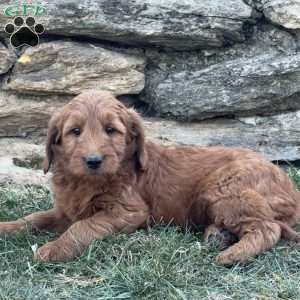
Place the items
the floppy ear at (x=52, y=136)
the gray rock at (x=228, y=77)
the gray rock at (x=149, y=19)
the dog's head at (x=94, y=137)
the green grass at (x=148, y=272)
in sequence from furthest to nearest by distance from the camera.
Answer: the gray rock at (x=228, y=77)
the gray rock at (x=149, y=19)
the floppy ear at (x=52, y=136)
the dog's head at (x=94, y=137)
the green grass at (x=148, y=272)

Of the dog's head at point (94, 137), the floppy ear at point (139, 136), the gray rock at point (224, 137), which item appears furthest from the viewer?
the gray rock at point (224, 137)

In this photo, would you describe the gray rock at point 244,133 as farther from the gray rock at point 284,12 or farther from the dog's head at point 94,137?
the dog's head at point 94,137

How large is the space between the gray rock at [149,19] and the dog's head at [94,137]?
1592mm

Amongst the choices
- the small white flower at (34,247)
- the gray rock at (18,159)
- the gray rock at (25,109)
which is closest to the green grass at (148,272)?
the small white flower at (34,247)

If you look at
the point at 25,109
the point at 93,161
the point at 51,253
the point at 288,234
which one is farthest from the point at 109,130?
the point at 25,109

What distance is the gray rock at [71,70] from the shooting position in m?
7.43

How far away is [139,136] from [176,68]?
187cm

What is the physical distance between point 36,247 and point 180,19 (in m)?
2.96

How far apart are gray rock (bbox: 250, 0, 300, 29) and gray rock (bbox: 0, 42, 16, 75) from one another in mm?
2657

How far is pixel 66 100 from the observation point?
766 centimetres

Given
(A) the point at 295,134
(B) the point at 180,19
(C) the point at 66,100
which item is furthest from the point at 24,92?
(A) the point at 295,134

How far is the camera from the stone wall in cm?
736

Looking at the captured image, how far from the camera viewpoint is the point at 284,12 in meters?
7.47

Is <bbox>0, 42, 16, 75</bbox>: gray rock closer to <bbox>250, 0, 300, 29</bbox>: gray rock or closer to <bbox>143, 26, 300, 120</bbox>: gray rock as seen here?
<bbox>143, 26, 300, 120</bbox>: gray rock
